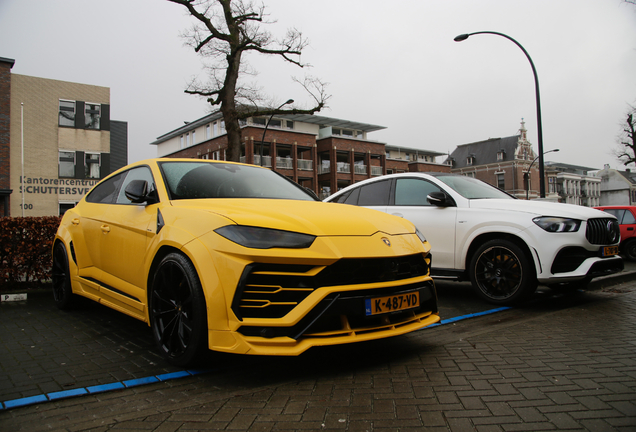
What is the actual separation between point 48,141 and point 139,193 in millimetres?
32292

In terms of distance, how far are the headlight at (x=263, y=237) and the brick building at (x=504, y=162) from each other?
80.6 meters

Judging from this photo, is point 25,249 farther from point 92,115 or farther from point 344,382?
point 92,115

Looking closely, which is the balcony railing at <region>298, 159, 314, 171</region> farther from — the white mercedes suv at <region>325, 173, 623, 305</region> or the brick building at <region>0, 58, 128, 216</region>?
the white mercedes suv at <region>325, 173, 623, 305</region>

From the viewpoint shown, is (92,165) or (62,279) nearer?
(62,279)

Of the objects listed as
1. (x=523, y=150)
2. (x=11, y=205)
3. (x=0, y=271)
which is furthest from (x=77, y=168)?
(x=523, y=150)

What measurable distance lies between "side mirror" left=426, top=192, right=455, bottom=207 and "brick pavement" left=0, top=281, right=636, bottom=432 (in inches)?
89.7

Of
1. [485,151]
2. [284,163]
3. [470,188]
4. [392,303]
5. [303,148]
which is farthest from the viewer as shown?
[485,151]

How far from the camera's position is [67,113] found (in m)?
31.3

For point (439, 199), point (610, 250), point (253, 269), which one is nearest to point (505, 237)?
point (439, 199)

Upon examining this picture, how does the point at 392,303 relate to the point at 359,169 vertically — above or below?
below

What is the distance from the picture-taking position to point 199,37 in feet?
57.4

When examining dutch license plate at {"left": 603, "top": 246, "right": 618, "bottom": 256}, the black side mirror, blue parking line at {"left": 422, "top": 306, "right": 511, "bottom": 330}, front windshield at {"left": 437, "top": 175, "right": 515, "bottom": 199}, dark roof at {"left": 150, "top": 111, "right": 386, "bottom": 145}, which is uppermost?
dark roof at {"left": 150, "top": 111, "right": 386, "bottom": 145}

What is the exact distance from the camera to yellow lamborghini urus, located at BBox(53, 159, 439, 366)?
2.71 meters

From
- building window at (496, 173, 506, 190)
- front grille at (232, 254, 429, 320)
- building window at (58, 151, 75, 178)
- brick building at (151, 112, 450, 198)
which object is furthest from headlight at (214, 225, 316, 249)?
A: building window at (496, 173, 506, 190)
